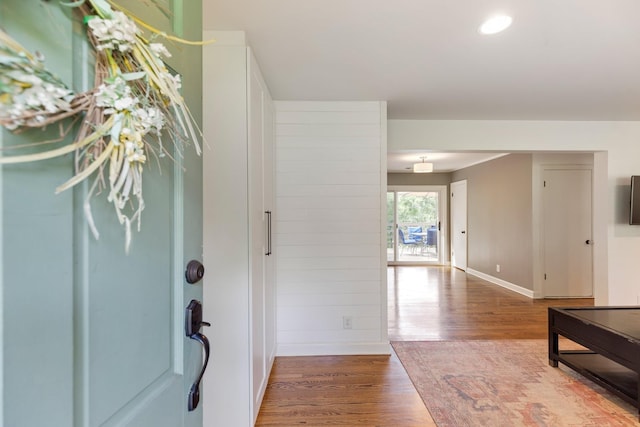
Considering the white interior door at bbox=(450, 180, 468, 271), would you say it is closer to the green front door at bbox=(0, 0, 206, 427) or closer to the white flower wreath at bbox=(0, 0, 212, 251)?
the green front door at bbox=(0, 0, 206, 427)

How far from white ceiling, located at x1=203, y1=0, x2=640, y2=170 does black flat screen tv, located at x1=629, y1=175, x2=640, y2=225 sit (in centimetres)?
90

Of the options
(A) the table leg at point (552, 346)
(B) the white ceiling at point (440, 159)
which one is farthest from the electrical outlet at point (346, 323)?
(B) the white ceiling at point (440, 159)

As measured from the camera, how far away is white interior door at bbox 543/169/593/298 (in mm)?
4613

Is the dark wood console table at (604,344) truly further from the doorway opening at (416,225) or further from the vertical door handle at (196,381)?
the doorway opening at (416,225)

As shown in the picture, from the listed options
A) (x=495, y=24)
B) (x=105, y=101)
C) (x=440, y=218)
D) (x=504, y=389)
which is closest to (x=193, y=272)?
(x=105, y=101)

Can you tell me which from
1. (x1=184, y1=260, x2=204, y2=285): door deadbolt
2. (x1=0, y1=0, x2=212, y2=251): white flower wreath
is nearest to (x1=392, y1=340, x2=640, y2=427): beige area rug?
(x1=184, y1=260, x2=204, y2=285): door deadbolt

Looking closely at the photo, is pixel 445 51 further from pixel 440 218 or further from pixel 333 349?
pixel 440 218

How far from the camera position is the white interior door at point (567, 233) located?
461 centimetres

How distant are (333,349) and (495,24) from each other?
2761 millimetres

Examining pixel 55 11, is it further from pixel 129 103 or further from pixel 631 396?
pixel 631 396

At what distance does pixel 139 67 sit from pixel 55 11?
0.12m

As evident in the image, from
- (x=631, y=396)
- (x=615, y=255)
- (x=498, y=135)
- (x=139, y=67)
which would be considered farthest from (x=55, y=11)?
(x=615, y=255)

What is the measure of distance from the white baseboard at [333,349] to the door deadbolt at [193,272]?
224 cm

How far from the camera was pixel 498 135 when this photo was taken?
3330 millimetres
